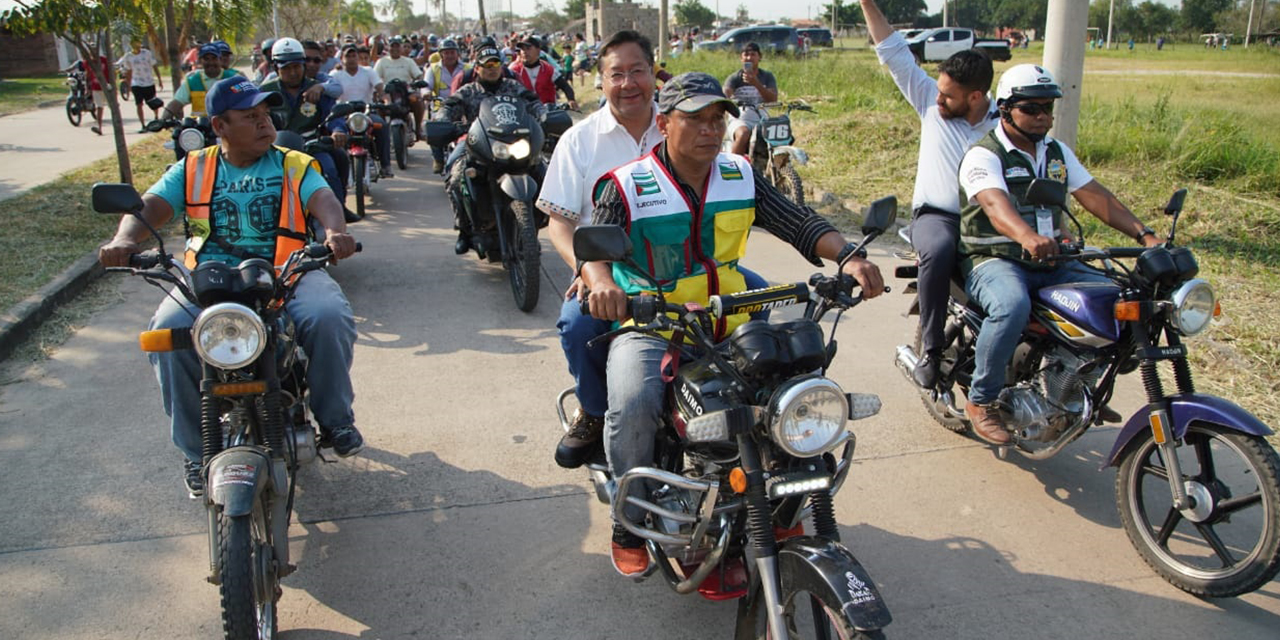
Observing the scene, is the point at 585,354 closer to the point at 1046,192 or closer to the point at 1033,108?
the point at 1046,192

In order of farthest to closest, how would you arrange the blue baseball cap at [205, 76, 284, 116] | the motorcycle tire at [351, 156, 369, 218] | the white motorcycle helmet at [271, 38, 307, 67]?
the motorcycle tire at [351, 156, 369, 218]
the white motorcycle helmet at [271, 38, 307, 67]
the blue baseball cap at [205, 76, 284, 116]

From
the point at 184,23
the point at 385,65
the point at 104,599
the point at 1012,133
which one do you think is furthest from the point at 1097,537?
the point at 184,23

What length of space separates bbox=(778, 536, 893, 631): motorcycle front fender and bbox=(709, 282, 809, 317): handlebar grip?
654mm

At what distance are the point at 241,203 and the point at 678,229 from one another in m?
1.92

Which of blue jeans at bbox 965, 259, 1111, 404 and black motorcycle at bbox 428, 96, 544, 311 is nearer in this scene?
blue jeans at bbox 965, 259, 1111, 404

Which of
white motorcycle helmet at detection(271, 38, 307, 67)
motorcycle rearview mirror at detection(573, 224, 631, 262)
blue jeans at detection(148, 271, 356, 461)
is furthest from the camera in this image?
white motorcycle helmet at detection(271, 38, 307, 67)

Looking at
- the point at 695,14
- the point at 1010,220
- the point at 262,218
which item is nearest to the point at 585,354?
the point at 262,218

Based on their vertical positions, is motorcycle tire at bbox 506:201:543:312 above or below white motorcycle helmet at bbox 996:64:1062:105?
below

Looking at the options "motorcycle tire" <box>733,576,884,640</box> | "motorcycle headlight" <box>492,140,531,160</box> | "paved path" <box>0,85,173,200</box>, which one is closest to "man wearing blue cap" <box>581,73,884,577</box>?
"motorcycle tire" <box>733,576,884,640</box>

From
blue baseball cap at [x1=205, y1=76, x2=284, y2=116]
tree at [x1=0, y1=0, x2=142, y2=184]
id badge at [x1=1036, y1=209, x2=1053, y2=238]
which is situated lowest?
id badge at [x1=1036, y1=209, x2=1053, y2=238]

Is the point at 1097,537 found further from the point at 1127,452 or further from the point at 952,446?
the point at 952,446

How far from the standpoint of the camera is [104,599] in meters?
3.35

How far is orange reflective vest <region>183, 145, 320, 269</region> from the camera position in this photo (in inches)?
155

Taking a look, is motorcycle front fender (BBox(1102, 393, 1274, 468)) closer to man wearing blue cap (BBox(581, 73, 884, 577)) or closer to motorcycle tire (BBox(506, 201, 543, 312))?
man wearing blue cap (BBox(581, 73, 884, 577))
